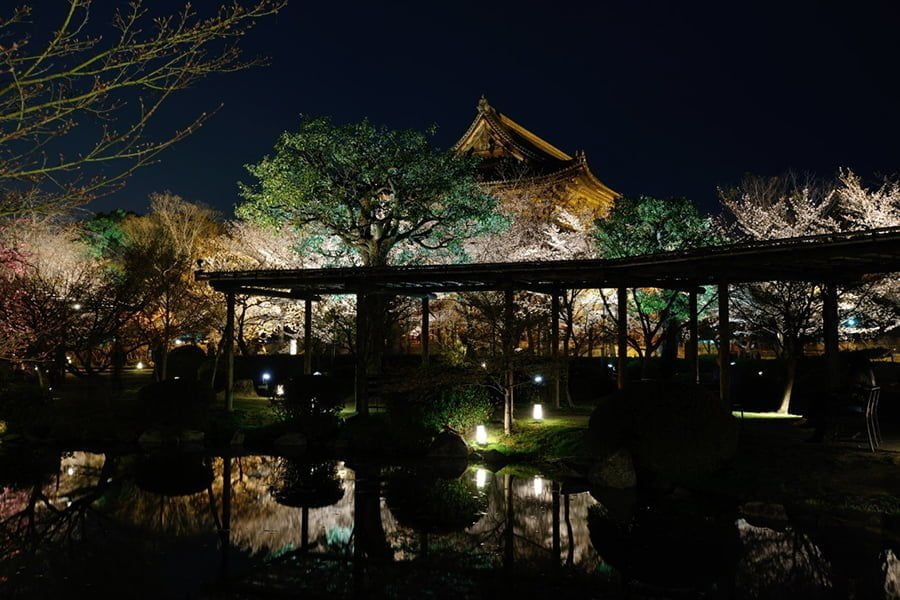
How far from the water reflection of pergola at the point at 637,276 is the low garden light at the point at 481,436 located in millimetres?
1674

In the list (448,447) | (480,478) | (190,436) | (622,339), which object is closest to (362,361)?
(448,447)

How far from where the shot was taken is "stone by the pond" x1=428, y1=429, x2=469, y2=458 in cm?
1448

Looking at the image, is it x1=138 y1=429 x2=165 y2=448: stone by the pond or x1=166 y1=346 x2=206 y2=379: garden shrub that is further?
x1=166 y1=346 x2=206 y2=379: garden shrub

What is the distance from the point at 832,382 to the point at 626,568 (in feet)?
30.8

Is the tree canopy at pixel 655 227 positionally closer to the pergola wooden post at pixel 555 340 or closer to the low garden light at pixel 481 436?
the pergola wooden post at pixel 555 340

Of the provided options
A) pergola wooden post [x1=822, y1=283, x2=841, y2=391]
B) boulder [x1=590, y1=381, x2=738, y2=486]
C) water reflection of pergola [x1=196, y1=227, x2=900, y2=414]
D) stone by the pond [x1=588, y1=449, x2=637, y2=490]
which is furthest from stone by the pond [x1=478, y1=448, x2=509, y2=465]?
pergola wooden post [x1=822, y1=283, x2=841, y2=391]

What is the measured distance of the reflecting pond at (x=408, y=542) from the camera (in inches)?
291

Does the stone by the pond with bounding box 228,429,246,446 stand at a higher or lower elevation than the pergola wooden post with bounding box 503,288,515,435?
lower

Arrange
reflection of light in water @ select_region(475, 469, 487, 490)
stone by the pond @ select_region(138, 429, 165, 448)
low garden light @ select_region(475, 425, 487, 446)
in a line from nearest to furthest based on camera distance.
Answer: reflection of light in water @ select_region(475, 469, 487, 490) → low garden light @ select_region(475, 425, 487, 446) → stone by the pond @ select_region(138, 429, 165, 448)

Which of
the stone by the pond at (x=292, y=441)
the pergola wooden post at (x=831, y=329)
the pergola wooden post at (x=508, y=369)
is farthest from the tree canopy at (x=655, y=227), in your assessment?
the stone by the pond at (x=292, y=441)

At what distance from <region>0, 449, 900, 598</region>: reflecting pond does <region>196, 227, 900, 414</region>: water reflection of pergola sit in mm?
3900

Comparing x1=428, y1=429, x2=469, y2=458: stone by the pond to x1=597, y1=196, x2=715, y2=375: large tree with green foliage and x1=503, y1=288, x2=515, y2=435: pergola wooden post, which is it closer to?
x1=503, y1=288, x2=515, y2=435: pergola wooden post

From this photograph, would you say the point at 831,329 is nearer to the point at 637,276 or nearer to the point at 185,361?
the point at 637,276

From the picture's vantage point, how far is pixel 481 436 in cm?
1509
